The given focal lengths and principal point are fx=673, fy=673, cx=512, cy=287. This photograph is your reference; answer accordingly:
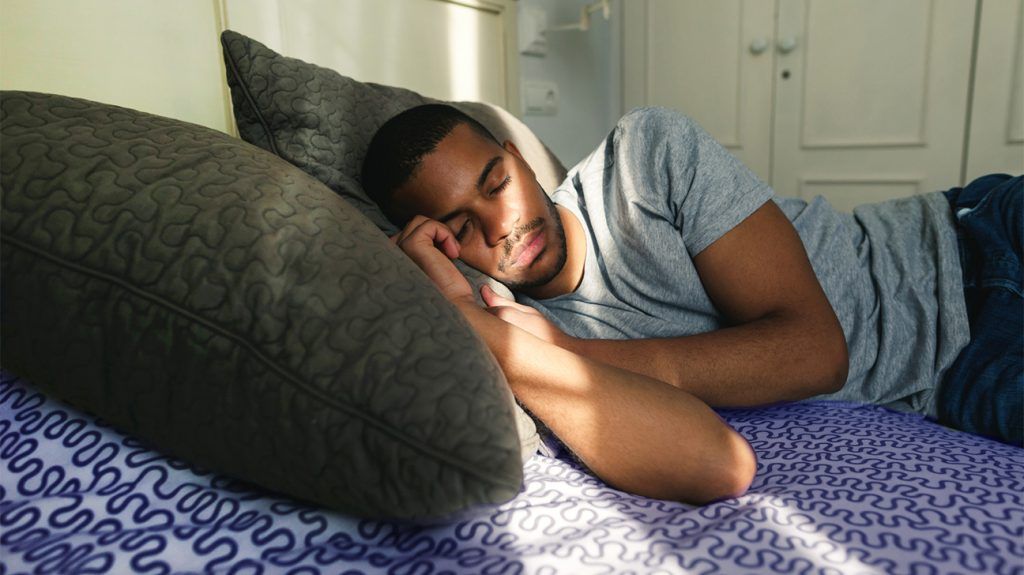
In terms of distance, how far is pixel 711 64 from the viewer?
2.54 meters

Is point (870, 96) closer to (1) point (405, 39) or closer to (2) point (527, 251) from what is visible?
(1) point (405, 39)

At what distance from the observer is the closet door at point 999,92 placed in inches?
81.3

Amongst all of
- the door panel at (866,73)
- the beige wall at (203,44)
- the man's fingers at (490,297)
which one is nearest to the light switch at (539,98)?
the beige wall at (203,44)

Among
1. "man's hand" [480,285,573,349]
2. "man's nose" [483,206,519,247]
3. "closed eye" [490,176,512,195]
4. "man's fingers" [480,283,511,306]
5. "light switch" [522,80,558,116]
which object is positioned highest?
"light switch" [522,80,558,116]

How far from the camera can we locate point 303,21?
4.52 feet

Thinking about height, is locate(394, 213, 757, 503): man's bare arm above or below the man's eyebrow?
below

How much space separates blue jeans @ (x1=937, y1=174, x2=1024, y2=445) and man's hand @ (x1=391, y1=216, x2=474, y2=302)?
0.69 metres

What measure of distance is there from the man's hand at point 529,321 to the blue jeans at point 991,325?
0.55 meters

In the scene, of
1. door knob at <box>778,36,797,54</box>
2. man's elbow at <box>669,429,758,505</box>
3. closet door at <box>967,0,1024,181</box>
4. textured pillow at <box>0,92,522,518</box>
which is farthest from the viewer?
door knob at <box>778,36,797,54</box>

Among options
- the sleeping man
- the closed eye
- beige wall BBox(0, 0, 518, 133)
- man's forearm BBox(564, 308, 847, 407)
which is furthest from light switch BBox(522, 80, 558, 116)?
man's forearm BBox(564, 308, 847, 407)

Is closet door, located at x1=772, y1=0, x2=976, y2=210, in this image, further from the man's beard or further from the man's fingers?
the man's fingers

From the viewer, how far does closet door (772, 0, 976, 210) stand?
219 centimetres

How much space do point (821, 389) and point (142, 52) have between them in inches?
45.6

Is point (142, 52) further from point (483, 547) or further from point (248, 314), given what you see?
point (483, 547)
